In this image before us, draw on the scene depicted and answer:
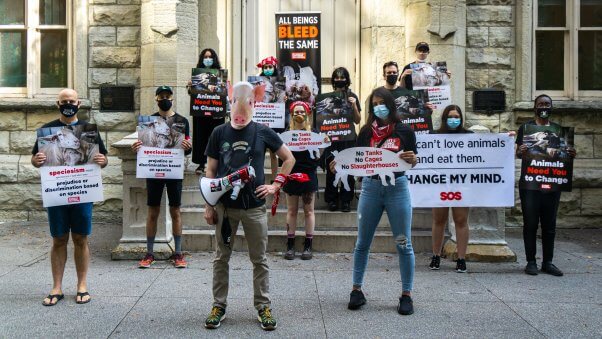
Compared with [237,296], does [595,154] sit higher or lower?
higher

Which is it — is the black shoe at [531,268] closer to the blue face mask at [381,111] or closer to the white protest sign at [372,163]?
the white protest sign at [372,163]

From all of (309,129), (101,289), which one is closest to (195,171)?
(309,129)

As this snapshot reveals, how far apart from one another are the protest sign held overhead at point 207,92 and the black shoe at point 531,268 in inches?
173

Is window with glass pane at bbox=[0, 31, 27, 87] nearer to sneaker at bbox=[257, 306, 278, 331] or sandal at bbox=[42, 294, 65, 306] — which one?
sandal at bbox=[42, 294, 65, 306]

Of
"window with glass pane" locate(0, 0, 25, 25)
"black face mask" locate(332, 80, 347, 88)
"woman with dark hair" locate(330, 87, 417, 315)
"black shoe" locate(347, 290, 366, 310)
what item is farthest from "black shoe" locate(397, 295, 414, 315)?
"window with glass pane" locate(0, 0, 25, 25)

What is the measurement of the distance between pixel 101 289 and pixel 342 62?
613 centimetres

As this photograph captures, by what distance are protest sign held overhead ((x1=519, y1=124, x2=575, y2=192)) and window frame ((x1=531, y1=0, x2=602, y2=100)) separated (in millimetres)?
3414

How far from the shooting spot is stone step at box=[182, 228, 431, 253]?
8.20m

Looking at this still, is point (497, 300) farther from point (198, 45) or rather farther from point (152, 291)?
point (198, 45)

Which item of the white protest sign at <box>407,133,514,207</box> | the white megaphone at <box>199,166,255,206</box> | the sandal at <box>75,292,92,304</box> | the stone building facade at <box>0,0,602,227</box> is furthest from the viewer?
the stone building facade at <box>0,0,602,227</box>

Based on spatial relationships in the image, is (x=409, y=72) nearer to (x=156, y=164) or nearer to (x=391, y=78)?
(x=391, y=78)

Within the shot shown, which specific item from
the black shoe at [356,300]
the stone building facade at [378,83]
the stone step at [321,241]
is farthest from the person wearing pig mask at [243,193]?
the stone building facade at [378,83]

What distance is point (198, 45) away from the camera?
10461 millimetres

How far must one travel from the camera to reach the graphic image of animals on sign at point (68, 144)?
5.95 metres
